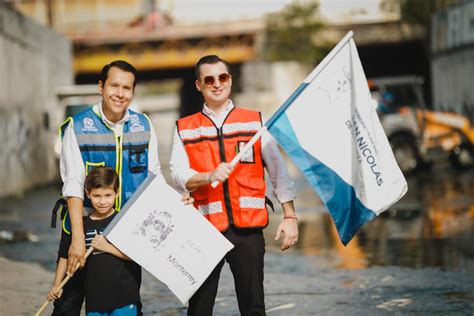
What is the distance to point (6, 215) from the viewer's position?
60.1 feet

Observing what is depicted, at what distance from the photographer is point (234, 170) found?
577 centimetres

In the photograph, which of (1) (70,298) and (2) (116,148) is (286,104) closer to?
(2) (116,148)

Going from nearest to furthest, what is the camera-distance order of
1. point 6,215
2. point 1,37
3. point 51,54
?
point 6,215 → point 1,37 → point 51,54

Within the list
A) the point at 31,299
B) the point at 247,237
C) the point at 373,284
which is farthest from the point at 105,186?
the point at 373,284

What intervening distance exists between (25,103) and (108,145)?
Answer: 21878 millimetres

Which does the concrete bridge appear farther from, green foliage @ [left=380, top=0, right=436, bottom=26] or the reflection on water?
the reflection on water

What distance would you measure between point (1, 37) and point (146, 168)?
19199mm

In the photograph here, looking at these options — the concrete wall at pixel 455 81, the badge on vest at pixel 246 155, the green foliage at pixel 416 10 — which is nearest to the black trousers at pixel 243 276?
the badge on vest at pixel 246 155

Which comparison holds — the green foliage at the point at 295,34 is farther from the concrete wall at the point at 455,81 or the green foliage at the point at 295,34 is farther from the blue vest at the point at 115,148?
the blue vest at the point at 115,148

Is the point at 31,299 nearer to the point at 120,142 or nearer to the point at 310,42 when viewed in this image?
the point at 120,142

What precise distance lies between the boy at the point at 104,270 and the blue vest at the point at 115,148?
11 centimetres

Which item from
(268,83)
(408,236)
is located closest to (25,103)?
(408,236)

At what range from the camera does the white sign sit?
219 inches

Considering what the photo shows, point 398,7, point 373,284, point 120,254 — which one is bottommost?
point 373,284
